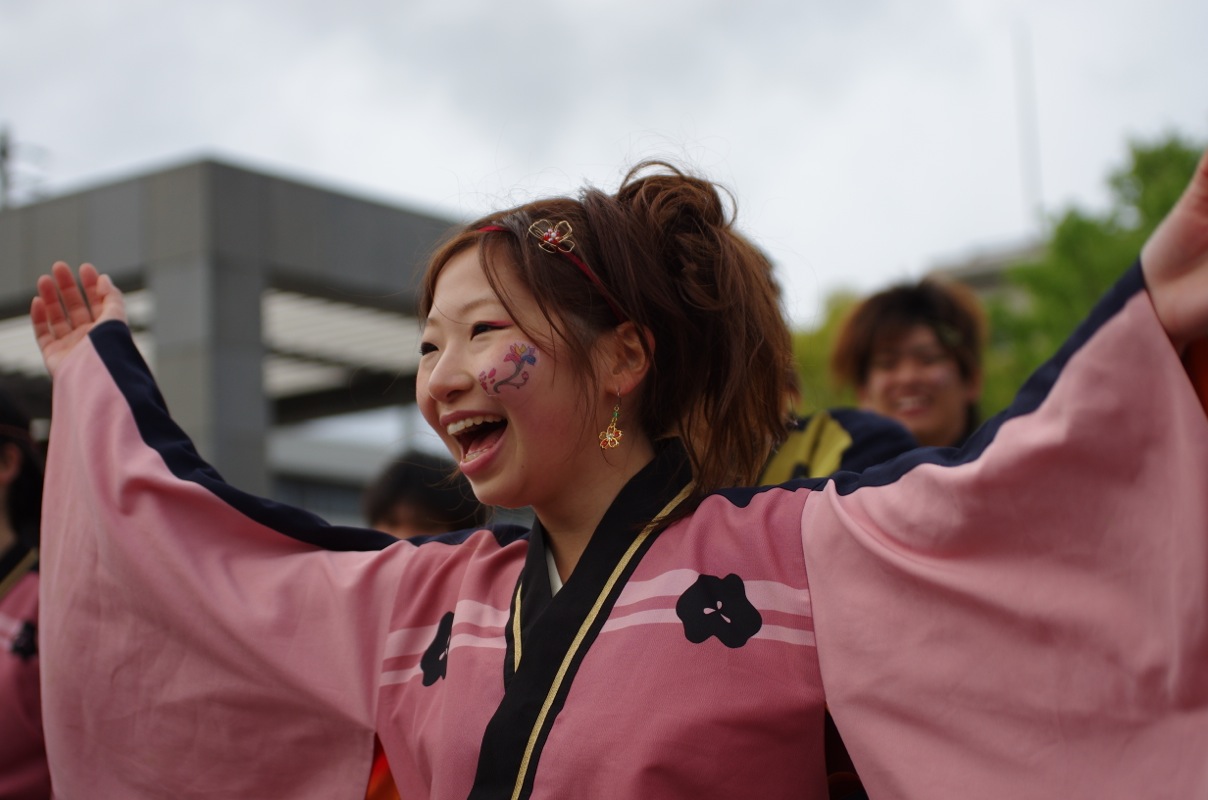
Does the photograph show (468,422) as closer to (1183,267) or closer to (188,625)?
(188,625)

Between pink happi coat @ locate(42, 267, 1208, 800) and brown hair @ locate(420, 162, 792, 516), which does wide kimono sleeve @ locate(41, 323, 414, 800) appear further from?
brown hair @ locate(420, 162, 792, 516)

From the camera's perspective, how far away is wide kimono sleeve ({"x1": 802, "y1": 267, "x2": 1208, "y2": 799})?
138 cm

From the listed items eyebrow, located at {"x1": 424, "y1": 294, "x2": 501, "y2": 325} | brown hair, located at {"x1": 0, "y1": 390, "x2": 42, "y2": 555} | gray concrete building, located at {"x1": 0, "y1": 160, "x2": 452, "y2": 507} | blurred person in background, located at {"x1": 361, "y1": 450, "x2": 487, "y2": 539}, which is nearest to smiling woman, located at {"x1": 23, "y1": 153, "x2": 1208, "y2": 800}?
eyebrow, located at {"x1": 424, "y1": 294, "x2": 501, "y2": 325}

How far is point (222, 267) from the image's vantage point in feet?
23.4

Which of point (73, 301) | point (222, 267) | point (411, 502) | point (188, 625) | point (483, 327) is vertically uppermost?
point (483, 327)

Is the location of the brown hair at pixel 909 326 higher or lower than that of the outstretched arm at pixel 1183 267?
lower

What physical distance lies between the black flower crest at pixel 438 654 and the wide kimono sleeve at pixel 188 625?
0.35 feet

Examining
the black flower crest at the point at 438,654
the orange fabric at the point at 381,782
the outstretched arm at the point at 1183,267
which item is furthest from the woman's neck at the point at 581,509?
the outstretched arm at the point at 1183,267

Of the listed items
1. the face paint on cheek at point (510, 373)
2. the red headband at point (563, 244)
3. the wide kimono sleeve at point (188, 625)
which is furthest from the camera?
the wide kimono sleeve at point (188, 625)

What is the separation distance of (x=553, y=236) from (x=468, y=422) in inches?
12.0

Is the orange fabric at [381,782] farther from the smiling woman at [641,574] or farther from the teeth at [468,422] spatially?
the teeth at [468,422]

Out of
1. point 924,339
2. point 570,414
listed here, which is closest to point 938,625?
point 570,414

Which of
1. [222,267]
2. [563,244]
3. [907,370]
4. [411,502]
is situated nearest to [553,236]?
[563,244]

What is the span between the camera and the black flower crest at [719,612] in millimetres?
1729
